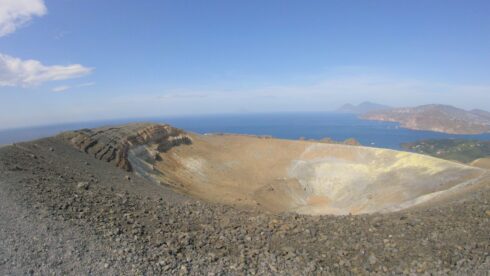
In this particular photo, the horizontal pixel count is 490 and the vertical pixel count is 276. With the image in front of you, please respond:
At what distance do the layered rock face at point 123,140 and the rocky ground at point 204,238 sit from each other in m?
9.28

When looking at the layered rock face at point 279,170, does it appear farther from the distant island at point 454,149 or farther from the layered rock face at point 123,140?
the distant island at point 454,149

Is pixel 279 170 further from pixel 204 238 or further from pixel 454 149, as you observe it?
pixel 454 149

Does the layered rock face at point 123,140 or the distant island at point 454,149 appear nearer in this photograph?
the layered rock face at point 123,140

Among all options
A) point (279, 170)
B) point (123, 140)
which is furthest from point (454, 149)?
point (123, 140)

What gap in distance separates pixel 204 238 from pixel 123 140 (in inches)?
722

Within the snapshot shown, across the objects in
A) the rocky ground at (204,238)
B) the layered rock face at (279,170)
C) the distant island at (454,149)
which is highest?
the rocky ground at (204,238)

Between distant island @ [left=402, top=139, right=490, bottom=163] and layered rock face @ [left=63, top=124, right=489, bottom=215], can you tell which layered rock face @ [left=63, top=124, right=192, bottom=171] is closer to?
layered rock face @ [left=63, top=124, right=489, bottom=215]

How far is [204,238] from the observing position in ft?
26.8

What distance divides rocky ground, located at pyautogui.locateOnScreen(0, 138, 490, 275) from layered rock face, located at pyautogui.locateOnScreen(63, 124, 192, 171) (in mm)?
9278

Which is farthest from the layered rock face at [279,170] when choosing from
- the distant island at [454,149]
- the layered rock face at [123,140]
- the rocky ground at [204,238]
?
the distant island at [454,149]

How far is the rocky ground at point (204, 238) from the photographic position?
6504mm

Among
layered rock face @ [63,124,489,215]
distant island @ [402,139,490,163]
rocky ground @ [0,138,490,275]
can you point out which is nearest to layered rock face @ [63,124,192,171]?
layered rock face @ [63,124,489,215]

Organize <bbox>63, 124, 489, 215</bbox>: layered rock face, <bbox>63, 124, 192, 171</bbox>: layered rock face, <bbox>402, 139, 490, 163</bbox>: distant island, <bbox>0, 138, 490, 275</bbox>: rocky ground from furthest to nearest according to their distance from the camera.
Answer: <bbox>402, 139, 490, 163</bbox>: distant island → <bbox>63, 124, 489, 215</bbox>: layered rock face → <bbox>63, 124, 192, 171</bbox>: layered rock face → <bbox>0, 138, 490, 275</bbox>: rocky ground

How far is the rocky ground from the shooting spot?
21.3 ft
